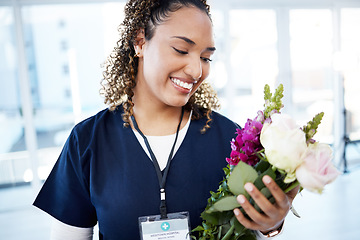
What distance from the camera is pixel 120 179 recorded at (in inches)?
42.3

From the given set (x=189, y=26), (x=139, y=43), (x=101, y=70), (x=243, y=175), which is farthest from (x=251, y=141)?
(x=101, y=70)

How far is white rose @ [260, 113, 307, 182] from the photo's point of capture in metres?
0.59

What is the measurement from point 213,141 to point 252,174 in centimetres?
51

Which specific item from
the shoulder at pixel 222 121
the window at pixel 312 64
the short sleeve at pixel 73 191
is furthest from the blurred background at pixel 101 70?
the short sleeve at pixel 73 191

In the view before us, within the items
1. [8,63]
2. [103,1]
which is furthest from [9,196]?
[103,1]

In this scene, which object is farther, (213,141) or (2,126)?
(2,126)

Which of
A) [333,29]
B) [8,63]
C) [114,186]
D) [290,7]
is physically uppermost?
[290,7]

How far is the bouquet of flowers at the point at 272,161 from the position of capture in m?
0.59

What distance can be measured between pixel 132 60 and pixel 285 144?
765mm

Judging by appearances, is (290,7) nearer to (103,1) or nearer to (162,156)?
(103,1)

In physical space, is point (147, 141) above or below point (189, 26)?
below

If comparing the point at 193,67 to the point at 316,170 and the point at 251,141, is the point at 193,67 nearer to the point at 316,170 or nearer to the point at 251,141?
the point at 251,141

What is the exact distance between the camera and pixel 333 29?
5.65 metres

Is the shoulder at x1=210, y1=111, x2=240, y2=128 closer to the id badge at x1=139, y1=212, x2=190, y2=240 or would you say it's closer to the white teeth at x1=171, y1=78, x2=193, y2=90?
the white teeth at x1=171, y1=78, x2=193, y2=90
